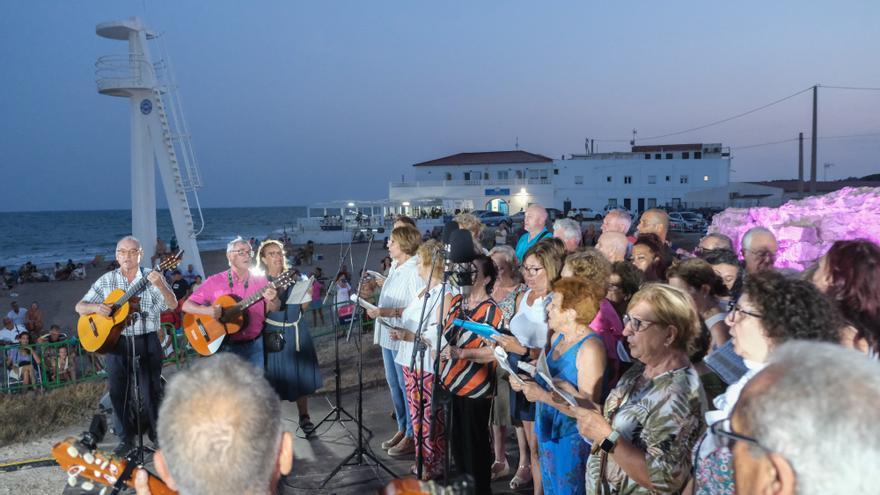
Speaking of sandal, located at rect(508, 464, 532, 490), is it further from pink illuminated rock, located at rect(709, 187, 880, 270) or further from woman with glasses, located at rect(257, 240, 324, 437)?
pink illuminated rock, located at rect(709, 187, 880, 270)

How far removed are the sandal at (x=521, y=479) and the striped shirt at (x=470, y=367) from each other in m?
0.87

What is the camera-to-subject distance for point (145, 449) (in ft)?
18.2

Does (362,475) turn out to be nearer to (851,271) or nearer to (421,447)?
(421,447)

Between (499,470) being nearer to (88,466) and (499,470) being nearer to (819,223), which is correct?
(88,466)

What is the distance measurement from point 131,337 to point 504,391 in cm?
340

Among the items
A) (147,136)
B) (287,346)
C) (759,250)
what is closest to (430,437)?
(287,346)

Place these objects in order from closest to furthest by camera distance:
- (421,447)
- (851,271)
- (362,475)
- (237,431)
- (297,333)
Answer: (237,431) → (851,271) → (421,447) → (362,475) → (297,333)

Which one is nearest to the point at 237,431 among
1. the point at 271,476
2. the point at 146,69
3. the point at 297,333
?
the point at 271,476

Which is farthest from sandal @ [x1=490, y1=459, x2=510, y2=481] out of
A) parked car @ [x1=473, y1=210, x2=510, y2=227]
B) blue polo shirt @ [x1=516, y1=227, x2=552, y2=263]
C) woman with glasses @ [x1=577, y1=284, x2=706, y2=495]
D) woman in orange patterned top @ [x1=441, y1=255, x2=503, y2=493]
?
parked car @ [x1=473, y1=210, x2=510, y2=227]

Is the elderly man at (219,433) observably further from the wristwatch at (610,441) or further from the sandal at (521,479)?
the sandal at (521,479)

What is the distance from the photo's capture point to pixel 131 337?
5.67m

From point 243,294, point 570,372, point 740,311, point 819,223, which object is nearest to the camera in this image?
point 740,311

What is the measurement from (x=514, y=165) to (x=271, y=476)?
59.5 meters

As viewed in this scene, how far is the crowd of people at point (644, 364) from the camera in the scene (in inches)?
53.4
